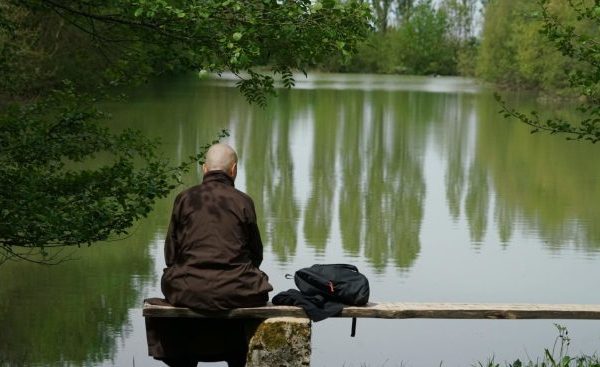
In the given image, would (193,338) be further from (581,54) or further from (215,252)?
(581,54)

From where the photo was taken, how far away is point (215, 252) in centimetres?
434

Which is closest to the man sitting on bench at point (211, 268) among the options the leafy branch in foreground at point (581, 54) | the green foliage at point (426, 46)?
the leafy branch in foreground at point (581, 54)

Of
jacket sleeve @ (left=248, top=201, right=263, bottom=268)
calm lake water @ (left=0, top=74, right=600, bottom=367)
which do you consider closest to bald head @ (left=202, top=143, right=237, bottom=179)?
jacket sleeve @ (left=248, top=201, right=263, bottom=268)

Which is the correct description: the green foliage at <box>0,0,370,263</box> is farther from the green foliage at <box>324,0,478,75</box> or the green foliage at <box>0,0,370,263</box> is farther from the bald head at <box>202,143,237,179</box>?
the green foliage at <box>324,0,478,75</box>

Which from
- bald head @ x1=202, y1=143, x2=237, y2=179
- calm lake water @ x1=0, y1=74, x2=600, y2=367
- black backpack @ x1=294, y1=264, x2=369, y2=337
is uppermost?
bald head @ x1=202, y1=143, x2=237, y2=179

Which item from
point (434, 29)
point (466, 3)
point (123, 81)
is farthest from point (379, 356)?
point (466, 3)

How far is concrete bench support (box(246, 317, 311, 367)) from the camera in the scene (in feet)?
14.2

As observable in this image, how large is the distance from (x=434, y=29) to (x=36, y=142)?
9970cm

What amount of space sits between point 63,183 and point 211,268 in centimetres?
195

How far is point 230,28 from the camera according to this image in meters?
5.32

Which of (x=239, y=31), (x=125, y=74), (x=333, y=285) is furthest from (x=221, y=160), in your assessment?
(x=125, y=74)

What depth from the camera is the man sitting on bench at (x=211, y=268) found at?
14.3 feet

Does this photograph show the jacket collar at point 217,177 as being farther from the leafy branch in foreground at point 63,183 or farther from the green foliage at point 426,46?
the green foliage at point 426,46

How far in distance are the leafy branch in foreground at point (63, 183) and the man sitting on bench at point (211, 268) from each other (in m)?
1.41
